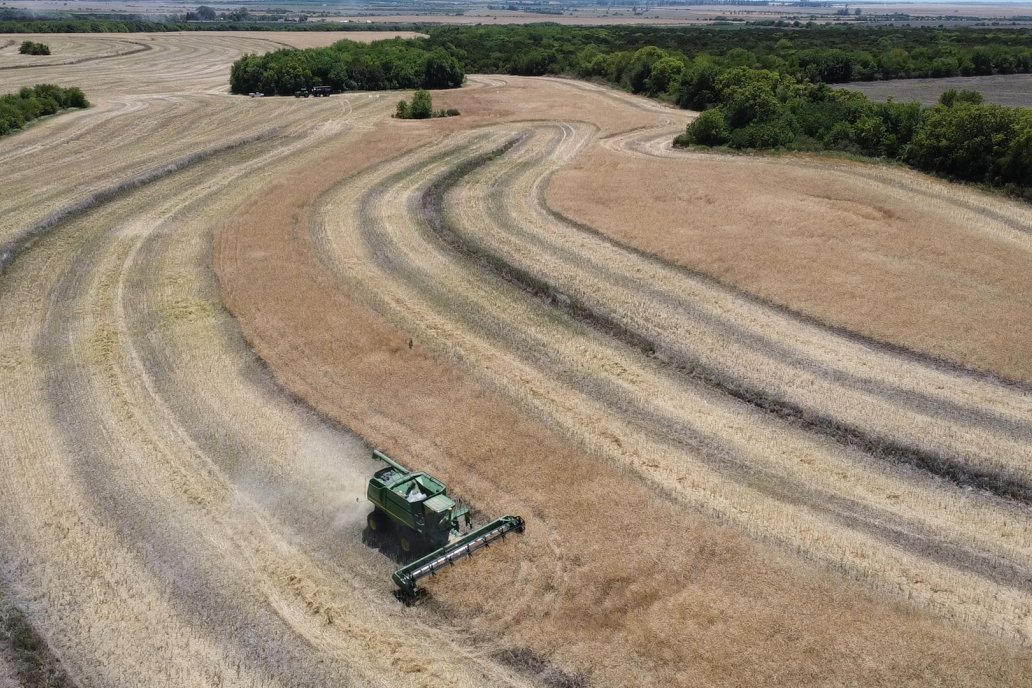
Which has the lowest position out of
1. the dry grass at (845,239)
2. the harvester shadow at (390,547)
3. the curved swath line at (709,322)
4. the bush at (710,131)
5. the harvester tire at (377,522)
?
the harvester shadow at (390,547)

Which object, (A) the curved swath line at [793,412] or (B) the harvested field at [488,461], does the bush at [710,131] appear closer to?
(B) the harvested field at [488,461]

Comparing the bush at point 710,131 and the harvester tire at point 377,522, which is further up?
the bush at point 710,131

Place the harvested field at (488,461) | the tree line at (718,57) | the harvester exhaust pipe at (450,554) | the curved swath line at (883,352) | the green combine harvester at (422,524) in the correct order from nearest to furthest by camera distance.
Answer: the harvested field at (488,461)
the harvester exhaust pipe at (450,554)
the green combine harvester at (422,524)
the curved swath line at (883,352)
the tree line at (718,57)

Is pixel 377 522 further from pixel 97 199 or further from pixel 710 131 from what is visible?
pixel 710 131

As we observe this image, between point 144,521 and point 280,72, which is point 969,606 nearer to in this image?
point 144,521

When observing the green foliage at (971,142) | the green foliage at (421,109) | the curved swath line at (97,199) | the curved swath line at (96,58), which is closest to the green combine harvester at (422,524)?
the curved swath line at (97,199)

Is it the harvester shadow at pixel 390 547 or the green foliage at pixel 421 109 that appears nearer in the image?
the harvester shadow at pixel 390 547

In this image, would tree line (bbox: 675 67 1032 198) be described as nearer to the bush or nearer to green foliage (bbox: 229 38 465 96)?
the bush

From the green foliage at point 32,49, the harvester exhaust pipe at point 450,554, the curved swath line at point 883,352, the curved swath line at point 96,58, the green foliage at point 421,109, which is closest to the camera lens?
the harvester exhaust pipe at point 450,554
